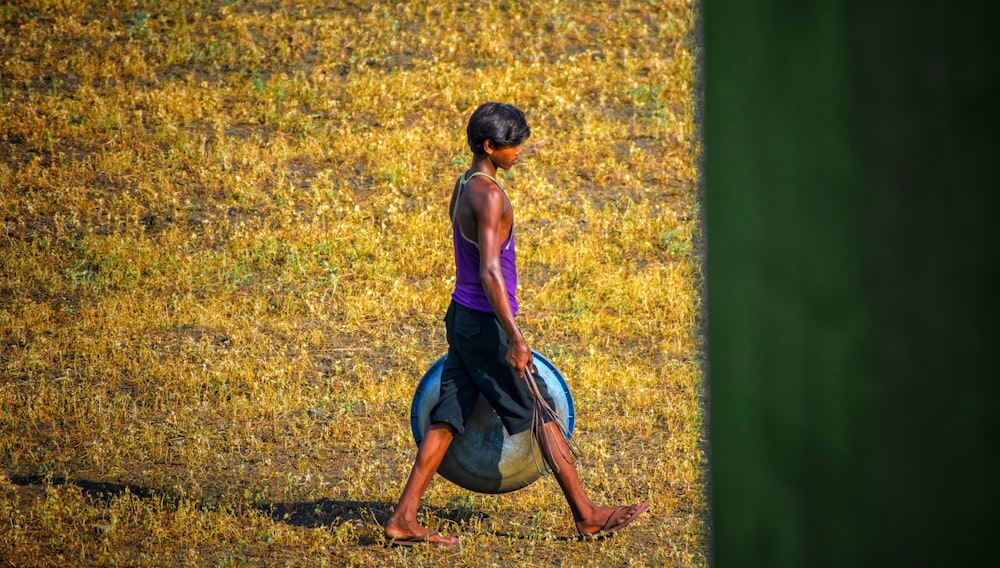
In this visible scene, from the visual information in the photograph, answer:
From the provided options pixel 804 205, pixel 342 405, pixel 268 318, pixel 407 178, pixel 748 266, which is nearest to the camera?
pixel 804 205

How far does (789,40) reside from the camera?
1776mm

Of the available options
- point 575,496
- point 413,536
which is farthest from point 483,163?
point 413,536

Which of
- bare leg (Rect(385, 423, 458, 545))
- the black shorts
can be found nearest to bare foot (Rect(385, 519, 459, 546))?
bare leg (Rect(385, 423, 458, 545))

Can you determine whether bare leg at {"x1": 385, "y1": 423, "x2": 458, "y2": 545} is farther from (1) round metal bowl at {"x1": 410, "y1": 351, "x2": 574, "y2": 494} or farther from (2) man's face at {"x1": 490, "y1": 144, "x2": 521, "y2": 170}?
(2) man's face at {"x1": 490, "y1": 144, "x2": 521, "y2": 170}

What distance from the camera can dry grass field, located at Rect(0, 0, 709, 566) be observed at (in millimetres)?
6277

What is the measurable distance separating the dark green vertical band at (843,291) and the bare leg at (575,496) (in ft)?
11.2

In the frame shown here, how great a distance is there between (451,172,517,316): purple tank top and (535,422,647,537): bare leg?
2.18 feet

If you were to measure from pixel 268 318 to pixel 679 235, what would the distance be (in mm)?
4379

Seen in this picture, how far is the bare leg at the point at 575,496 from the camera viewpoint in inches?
216

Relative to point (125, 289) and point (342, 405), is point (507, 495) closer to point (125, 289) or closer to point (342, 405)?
point (342, 405)

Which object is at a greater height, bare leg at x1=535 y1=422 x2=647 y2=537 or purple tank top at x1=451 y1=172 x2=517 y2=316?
purple tank top at x1=451 y1=172 x2=517 y2=316

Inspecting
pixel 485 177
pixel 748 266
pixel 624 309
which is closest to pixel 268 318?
pixel 624 309

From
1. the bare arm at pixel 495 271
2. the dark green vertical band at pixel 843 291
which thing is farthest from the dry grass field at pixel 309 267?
the dark green vertical band at pixel 843 291

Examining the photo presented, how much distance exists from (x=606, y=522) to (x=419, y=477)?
1052 millimetres
